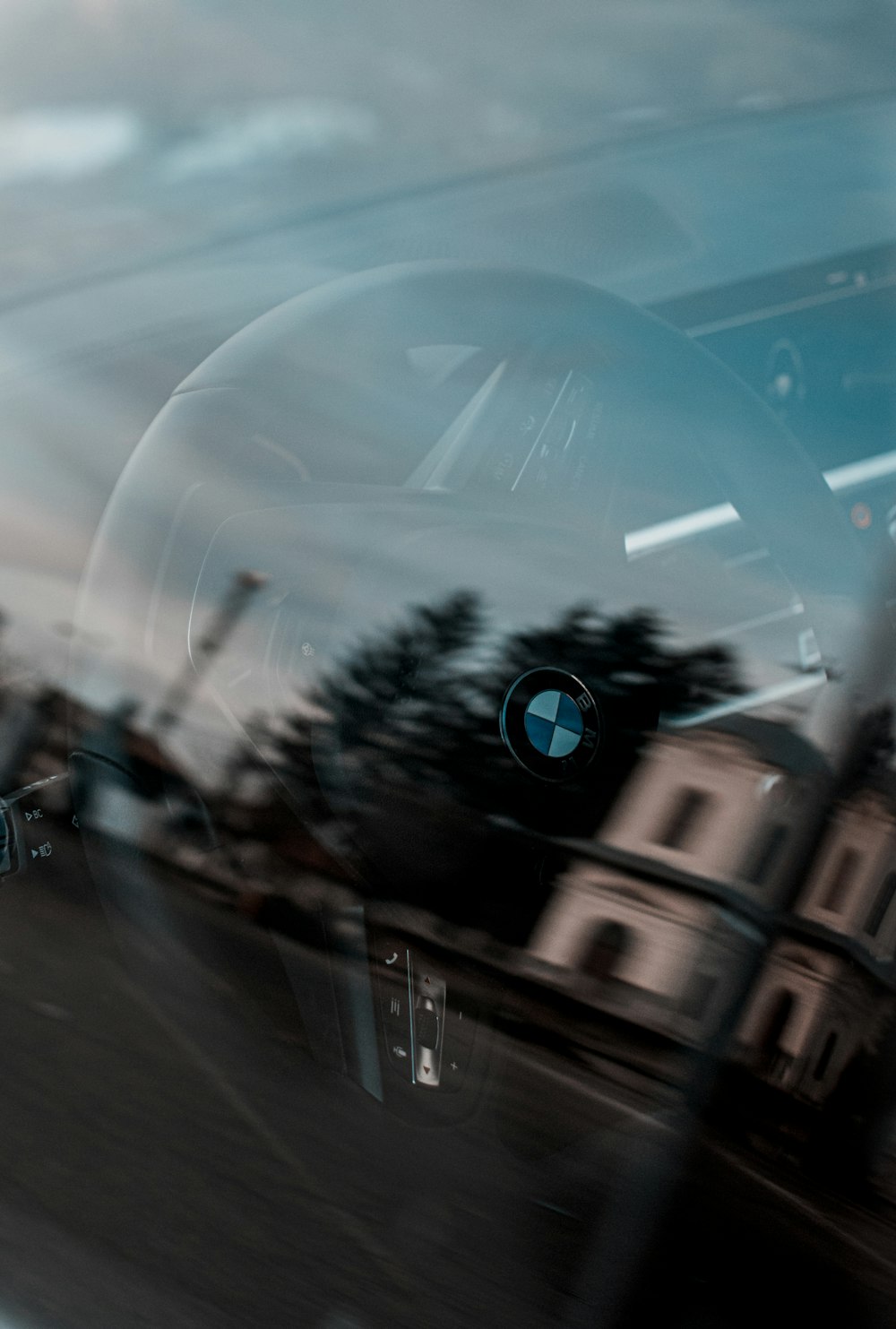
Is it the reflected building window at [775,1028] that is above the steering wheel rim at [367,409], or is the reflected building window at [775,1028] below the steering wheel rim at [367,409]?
below

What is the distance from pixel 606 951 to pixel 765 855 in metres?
0.21

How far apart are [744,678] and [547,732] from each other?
0.75 feet

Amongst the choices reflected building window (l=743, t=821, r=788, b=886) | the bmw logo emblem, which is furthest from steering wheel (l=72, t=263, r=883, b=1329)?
reflected building window (l=743, t=821, r=788, b=886)

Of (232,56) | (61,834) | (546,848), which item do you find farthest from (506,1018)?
(232,56)

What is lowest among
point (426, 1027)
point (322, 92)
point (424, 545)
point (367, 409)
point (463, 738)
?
point (426, 1027)

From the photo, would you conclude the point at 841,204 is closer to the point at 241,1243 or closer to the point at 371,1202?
the point at 371,1202

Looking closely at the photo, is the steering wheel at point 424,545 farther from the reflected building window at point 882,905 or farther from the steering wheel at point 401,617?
the reflected building window at point 882,905

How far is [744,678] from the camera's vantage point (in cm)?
133

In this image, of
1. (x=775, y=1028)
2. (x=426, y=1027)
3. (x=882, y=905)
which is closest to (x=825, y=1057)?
(x=775, y=1028)

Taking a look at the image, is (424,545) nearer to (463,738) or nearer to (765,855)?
(463,738)

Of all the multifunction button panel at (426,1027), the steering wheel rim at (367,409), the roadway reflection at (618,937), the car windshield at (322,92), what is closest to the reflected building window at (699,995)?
the roadway reflection at (618,937)

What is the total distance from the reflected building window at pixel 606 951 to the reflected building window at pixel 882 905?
260 mm

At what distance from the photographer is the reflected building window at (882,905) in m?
1.28

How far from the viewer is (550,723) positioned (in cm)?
135
